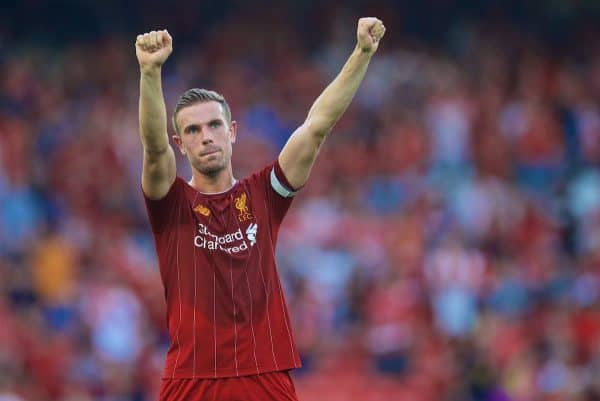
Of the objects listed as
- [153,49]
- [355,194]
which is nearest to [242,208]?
[153,49]

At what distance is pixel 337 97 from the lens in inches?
240

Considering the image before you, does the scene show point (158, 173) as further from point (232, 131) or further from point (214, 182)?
point (232, 131)

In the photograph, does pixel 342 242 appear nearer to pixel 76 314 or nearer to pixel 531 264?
pixel 531 264

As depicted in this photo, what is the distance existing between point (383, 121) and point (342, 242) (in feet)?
8.22

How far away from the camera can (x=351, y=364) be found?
38.0ft

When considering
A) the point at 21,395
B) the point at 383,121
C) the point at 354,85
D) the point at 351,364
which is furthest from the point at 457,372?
the point at 354,85

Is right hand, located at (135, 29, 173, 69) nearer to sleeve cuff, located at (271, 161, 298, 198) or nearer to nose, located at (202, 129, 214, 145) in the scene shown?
nose, located at (202, 129, 214, 145)

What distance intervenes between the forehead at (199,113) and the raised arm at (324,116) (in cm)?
36

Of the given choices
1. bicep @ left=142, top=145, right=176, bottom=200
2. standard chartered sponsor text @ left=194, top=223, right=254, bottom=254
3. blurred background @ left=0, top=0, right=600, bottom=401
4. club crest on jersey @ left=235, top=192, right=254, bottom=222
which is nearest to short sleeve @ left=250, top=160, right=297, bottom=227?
Answer: club crest on jersey @ left=235, top=192, right=254, bottom=222

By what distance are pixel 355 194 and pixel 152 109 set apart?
27.7ft

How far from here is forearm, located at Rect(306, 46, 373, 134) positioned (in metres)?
6.05

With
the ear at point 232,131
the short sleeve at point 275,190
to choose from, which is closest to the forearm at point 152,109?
the ear at point 232,131

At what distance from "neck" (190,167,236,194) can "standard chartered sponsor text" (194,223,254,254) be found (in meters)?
0.23

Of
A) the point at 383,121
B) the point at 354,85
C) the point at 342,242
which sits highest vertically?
the point at 354,85
